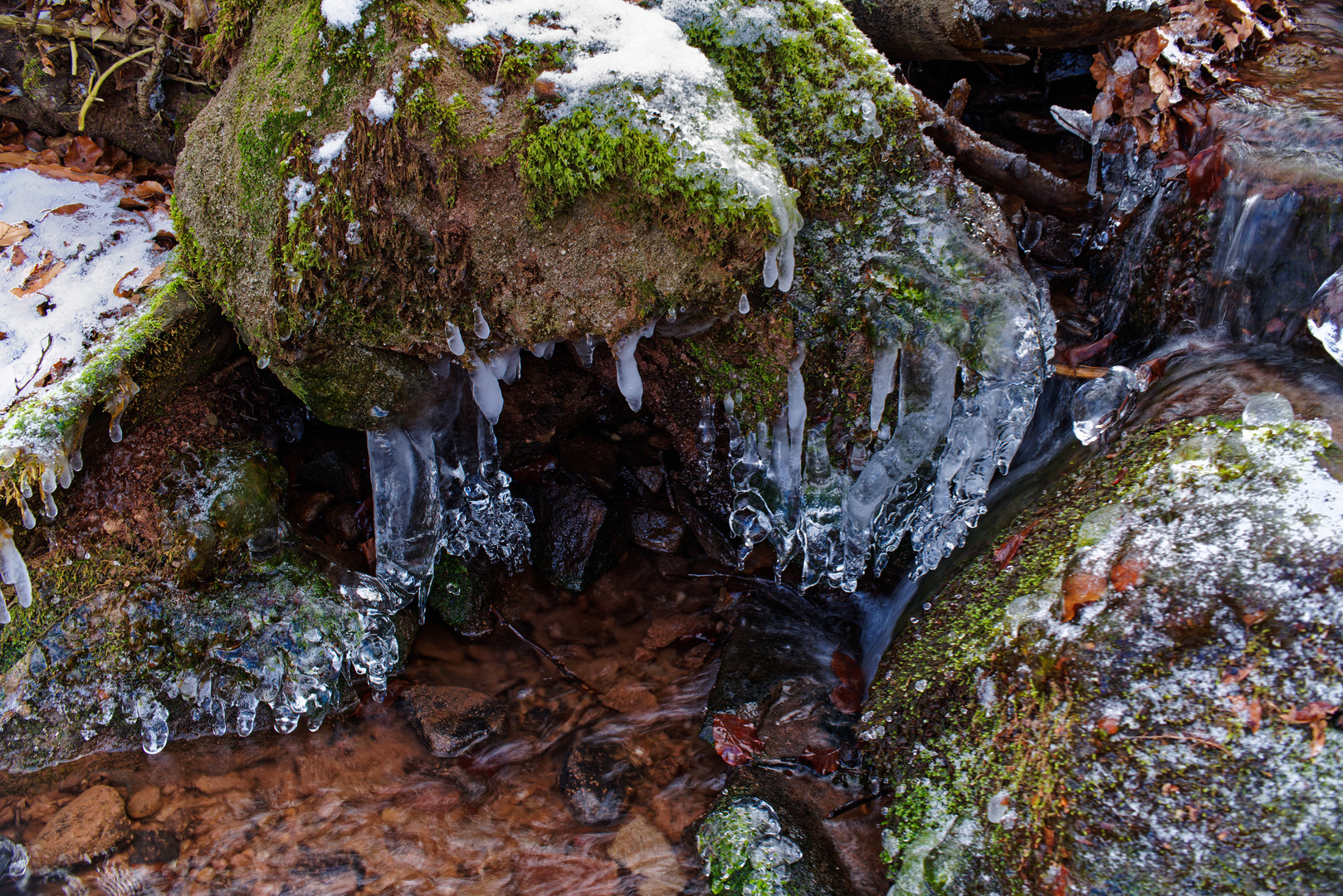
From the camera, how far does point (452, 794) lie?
12.1ft

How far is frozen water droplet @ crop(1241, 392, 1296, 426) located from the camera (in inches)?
98.3

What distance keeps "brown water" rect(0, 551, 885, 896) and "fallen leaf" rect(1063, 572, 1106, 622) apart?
1.30 metres

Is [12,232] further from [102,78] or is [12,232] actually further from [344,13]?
[344,13]

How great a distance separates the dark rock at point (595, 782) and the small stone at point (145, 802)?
199 cm

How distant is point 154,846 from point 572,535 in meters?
2.54

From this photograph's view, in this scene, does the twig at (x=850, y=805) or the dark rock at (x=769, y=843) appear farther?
the twig at (x=850, y=805)

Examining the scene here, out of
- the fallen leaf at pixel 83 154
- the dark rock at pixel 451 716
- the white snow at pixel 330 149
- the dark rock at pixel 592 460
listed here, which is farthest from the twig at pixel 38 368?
the dark rock at pixel 592 460

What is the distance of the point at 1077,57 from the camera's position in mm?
4125

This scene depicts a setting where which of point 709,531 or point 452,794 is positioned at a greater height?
point 709,531

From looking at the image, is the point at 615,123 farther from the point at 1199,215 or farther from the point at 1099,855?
the point at 1099,855

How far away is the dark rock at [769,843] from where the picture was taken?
9.71 feet

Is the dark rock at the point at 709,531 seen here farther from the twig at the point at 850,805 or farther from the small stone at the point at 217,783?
the small stone at the point at 217,783

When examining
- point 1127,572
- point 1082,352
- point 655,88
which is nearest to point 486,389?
point 655,88

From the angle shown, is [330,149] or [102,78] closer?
[330,149]
